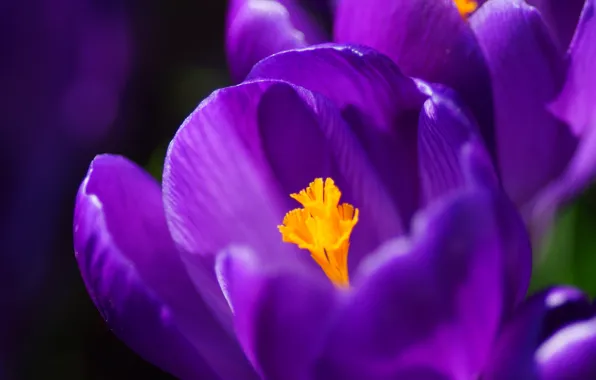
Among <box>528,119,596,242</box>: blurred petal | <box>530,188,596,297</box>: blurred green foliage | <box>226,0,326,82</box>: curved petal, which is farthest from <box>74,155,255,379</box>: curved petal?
<box>530,188,596,297</box>: blurred green foliage

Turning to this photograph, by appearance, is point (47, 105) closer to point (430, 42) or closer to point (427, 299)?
point (430, 42)

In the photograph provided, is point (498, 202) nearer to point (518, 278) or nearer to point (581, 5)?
point (518, 278)

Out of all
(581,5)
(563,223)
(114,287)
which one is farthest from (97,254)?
(563,223)

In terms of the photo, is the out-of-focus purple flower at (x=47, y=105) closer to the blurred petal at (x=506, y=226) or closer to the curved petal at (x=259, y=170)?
the curved petal at (x=259, y=170)

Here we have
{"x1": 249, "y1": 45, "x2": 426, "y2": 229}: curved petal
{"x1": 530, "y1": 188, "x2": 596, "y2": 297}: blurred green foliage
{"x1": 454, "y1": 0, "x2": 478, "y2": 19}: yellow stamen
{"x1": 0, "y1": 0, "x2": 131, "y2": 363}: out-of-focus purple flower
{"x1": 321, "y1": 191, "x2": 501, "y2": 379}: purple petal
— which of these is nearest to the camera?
{"x1": 321, "y1": 191, "x2": 501, "y2": 379}: purple petal

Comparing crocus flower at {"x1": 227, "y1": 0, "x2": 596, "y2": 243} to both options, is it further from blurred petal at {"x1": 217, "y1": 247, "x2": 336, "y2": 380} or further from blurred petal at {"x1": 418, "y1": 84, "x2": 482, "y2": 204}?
blurred petal at {"x1": 217, "y1": 247, "x2": 336, "y2": 380}

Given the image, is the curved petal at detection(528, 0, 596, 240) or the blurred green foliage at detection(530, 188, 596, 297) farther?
the blurred green foliage at detection(530, 188, 596, 297)

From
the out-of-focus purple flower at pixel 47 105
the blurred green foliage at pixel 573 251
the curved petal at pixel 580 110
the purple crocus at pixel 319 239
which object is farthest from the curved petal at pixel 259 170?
the out-of-focus purple flower at pixel 47 105
